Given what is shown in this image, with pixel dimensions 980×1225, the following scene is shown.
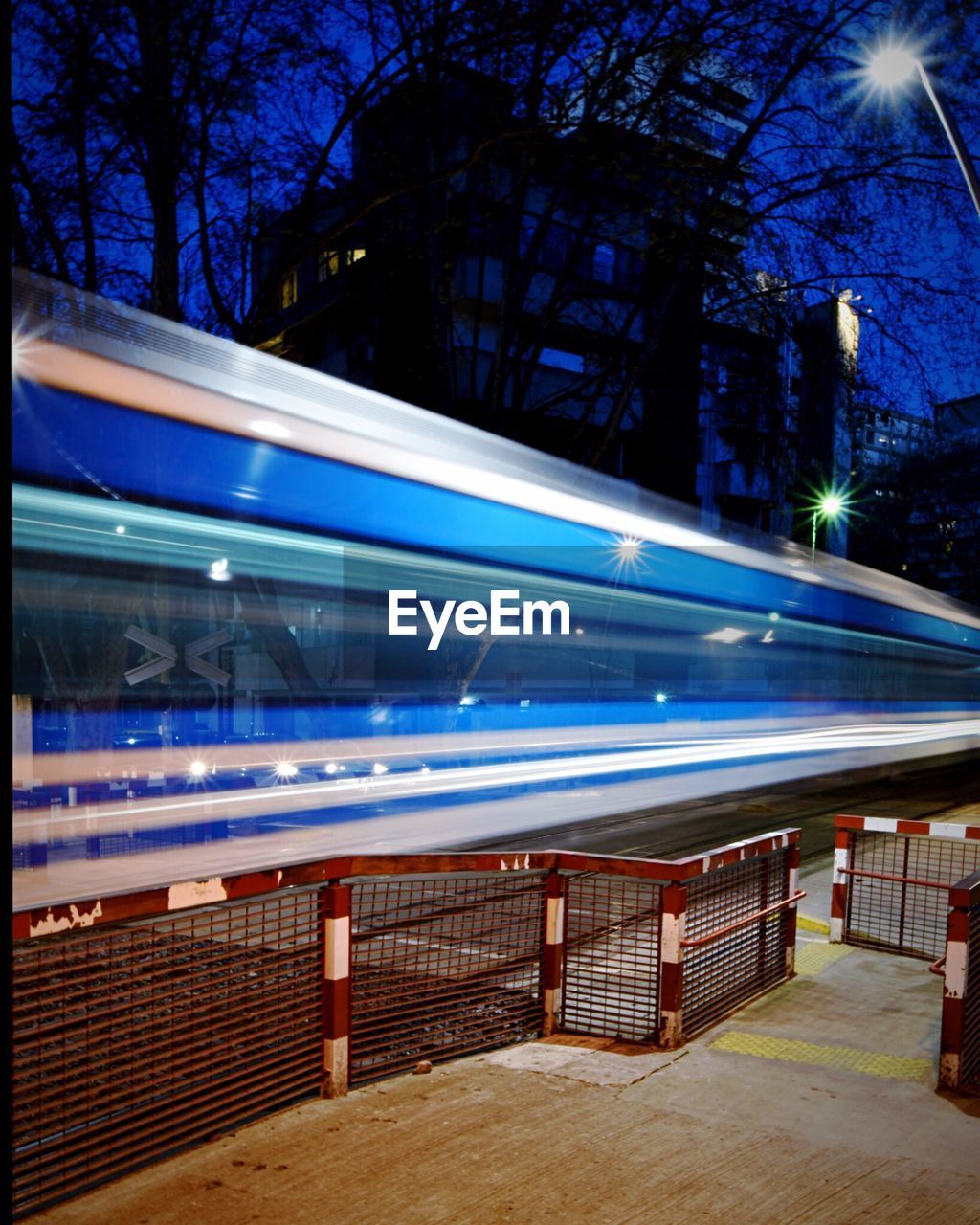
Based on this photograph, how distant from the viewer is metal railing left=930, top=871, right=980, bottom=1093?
4996 mm

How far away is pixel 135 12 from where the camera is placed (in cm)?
1238

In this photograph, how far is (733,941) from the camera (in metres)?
6.48

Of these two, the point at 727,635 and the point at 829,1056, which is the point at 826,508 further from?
the point at 829,1056

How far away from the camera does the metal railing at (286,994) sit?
3.68 meters

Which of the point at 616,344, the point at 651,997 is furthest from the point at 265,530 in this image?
the point at 616,344

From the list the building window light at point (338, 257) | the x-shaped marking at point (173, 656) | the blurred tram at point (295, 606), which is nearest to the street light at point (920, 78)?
the blurred tram at point (295, 606)

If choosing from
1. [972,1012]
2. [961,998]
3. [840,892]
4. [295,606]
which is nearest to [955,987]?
[961,998]

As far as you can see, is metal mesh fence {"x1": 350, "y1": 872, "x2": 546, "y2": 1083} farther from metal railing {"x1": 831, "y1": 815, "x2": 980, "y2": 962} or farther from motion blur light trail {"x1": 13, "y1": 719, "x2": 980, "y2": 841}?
metal railing {"x1": 831, "y1": 815, "x2": 980, "y2": 962}

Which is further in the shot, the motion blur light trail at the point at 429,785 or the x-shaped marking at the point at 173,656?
the motion blur light trail at the point at 429,785

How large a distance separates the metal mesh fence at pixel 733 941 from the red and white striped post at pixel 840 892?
116 centimetres

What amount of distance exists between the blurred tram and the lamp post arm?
16.5 ft

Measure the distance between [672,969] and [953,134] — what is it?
10.3m

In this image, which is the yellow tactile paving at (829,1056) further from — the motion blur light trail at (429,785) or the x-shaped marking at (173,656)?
the x-shaped marking at (173,656)

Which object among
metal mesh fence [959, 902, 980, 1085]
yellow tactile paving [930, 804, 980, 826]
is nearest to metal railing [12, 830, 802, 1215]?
metal mesh fence [959, 902, 980, 1085]
